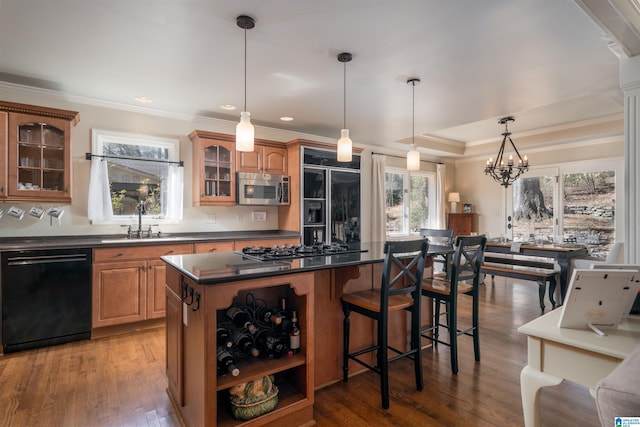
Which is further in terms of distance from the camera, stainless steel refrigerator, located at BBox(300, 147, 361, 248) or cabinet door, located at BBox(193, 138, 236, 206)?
stainless steel refrigerator, located at BBox(300, 147, 361, 248)

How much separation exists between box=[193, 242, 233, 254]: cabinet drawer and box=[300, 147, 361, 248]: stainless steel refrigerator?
1.13 m

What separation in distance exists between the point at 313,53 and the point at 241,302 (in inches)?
78.5

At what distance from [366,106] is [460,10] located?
194 cm

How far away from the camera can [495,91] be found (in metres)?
3.51

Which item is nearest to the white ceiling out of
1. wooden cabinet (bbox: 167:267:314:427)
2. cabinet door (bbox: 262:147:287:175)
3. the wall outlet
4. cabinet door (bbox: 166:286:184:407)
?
cabinet door (bbox: 262:147:287:175)

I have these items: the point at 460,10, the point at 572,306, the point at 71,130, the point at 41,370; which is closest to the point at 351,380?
the point at 572,306

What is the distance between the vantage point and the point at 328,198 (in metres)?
4.84

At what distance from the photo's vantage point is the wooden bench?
401cm

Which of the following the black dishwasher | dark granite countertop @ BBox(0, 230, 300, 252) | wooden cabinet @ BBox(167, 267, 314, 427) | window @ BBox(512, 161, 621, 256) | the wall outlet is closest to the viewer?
wooden cabinet @ BBox(167, 267, 314, 427)

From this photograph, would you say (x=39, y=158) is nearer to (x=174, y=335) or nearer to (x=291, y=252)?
(x=174, y=335)

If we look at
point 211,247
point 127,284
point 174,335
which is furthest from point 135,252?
point 174,335

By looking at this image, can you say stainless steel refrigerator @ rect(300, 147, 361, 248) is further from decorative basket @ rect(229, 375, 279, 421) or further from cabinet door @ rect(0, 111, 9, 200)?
cabinet door @ rect(0, 111, 9, 200)

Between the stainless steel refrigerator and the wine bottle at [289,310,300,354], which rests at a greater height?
the stainless steel refrigerator

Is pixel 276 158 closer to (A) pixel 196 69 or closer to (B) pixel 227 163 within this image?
(B) pixel 227 163
